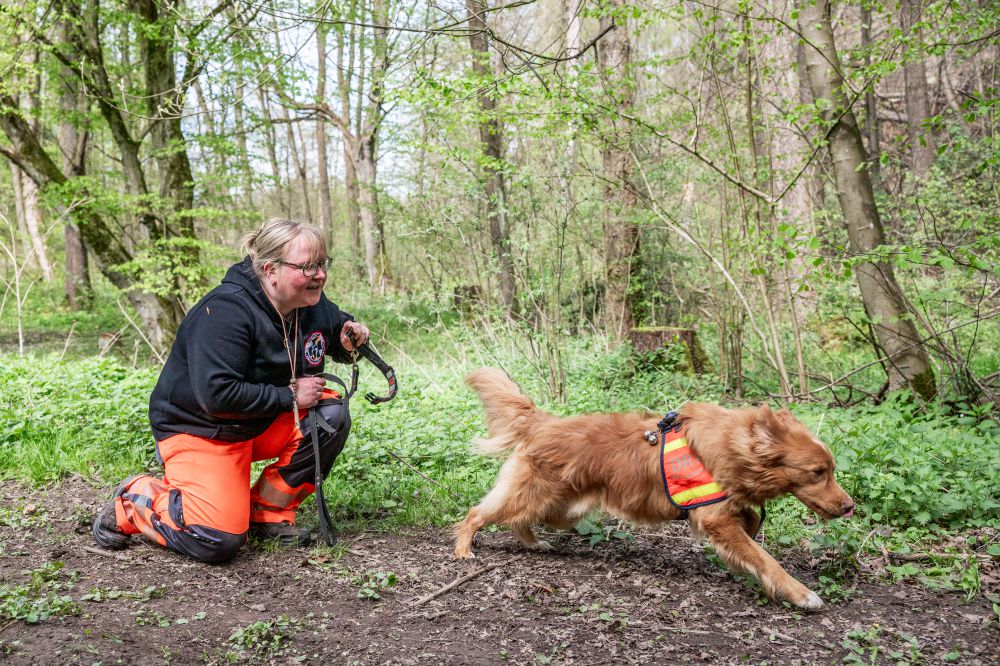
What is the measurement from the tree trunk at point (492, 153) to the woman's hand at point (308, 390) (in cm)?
226

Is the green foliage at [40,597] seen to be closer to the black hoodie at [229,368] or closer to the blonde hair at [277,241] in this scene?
the black hoodie at [229,368]

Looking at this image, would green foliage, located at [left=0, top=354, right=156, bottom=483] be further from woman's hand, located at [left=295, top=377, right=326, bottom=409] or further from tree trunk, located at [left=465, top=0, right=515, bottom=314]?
tree trunk, located at [left=465, top=0, right=515, bottom=314]

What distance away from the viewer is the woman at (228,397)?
11.4 ft

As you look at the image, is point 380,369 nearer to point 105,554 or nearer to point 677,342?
point 105,554

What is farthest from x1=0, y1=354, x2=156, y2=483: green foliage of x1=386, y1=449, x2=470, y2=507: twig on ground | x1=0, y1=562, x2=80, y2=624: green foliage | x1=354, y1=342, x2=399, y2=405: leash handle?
x1=354, y1=342, x2=399, y2=405: leash handle

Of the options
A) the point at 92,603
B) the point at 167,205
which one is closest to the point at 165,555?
the point at 92,603

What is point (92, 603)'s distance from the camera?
10.0 feet

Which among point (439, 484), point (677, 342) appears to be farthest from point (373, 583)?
point (677, 342)

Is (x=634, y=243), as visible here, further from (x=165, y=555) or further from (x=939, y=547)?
(x=165, y=555)

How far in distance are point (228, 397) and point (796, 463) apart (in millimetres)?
2745

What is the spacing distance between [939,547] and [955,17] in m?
3.79

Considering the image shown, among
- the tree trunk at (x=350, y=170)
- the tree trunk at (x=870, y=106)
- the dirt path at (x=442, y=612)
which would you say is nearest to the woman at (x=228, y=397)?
the dirt path at (x=442, y=612)

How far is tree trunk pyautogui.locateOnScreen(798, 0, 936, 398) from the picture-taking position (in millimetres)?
5957

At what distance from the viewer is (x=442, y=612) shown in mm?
3215
